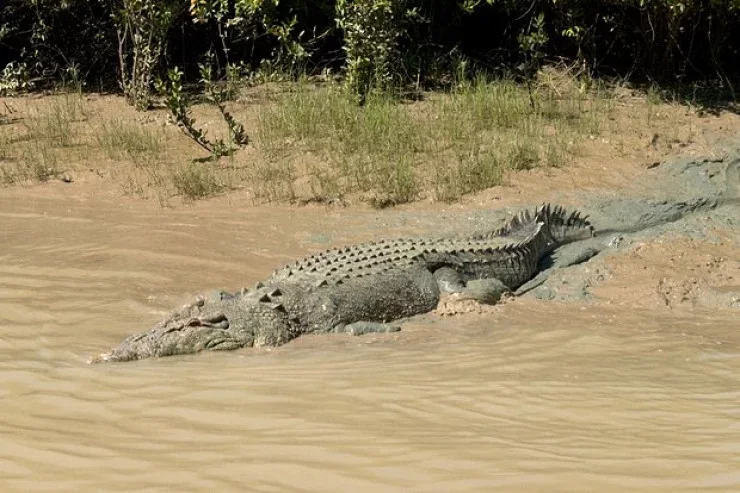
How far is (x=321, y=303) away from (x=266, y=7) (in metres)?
6.91

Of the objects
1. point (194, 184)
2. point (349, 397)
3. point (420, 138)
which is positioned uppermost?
point (420, 138)

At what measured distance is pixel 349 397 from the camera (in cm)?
452

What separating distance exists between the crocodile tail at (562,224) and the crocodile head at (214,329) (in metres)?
2.89

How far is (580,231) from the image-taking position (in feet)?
27.8

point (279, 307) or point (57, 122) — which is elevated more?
point (57, 122)

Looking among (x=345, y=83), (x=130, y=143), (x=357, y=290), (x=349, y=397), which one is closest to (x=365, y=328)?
(x=357, y=290)

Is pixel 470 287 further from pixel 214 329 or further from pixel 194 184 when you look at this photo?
pixel 194 184

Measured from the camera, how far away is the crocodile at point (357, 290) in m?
6.04

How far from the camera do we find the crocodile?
6043 mm

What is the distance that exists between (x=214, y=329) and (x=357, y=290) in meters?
1.17

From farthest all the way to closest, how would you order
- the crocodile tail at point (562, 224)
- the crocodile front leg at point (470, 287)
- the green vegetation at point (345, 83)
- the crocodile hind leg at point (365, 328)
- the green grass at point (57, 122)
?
the green grass at point (57, 122), the green vegetation at point (345, 83), the crocodile tail at point (562, 224), the crocodile front leg at point (470, 287), the crocodile hind leg at point (365, 328)

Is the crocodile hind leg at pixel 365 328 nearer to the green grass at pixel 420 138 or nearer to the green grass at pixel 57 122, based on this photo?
the green grass at pixel 420 138

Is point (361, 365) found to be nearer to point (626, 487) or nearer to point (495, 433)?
point (495, 433)

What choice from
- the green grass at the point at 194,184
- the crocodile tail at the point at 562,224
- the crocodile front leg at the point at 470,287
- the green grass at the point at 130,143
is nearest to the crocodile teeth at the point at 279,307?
the crocodile front leg at the point at 470,287
